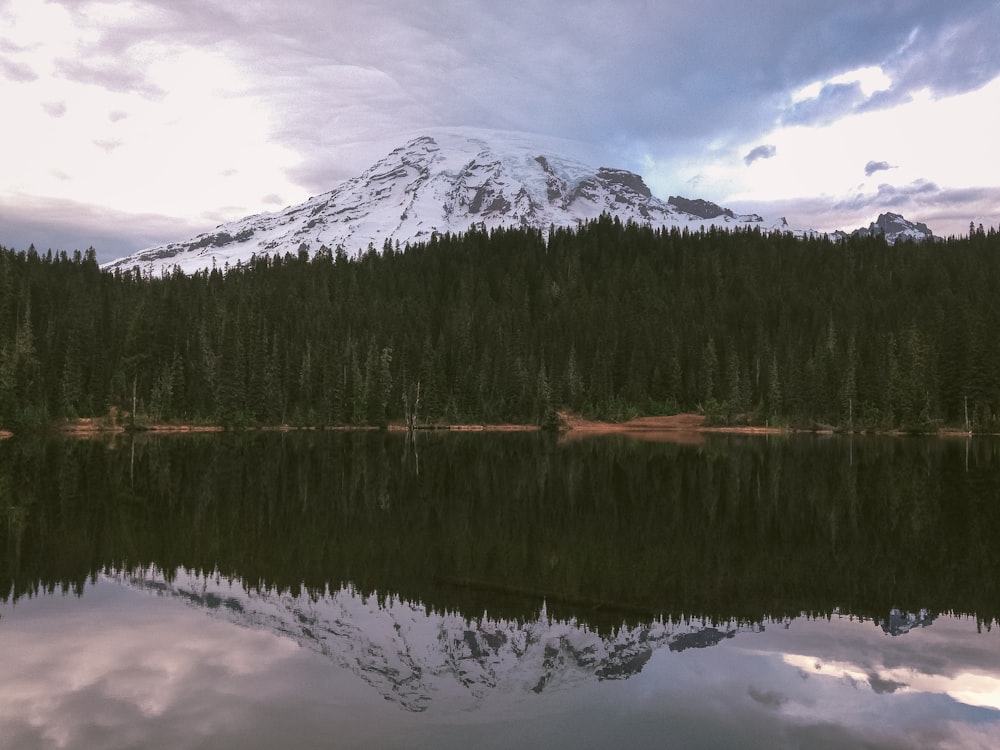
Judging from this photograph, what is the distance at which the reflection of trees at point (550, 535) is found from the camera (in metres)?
18.3

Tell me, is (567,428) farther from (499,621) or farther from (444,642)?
(444,642)

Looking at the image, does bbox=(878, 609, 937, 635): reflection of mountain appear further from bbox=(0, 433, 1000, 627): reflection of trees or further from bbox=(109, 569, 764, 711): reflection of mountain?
bbox=(109, 569, 764, 711): reflection of mountain

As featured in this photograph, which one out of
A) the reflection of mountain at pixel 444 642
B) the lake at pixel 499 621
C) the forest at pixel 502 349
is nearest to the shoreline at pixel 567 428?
the forest at pixel 502 349

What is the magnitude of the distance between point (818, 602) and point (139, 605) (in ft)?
49.2

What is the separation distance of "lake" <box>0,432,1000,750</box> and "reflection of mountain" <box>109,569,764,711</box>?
67 millimetres

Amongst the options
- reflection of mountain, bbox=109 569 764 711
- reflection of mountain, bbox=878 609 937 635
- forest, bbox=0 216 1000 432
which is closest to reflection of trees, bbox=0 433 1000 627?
reflection of mountain, bbox=878 609 937 635

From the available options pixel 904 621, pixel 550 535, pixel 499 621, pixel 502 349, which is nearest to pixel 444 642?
pixel 499 621

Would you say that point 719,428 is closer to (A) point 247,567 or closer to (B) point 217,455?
(B) point 217,455

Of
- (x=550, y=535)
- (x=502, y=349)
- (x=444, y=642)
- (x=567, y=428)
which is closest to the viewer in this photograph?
(x=444, y=642)

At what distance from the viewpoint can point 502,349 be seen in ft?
479

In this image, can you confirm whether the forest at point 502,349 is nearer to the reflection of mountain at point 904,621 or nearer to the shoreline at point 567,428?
the shoreline at point 567,428

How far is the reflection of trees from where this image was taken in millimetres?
18344

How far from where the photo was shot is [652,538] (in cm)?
2427

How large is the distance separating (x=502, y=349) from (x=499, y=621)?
12999 centimetres
